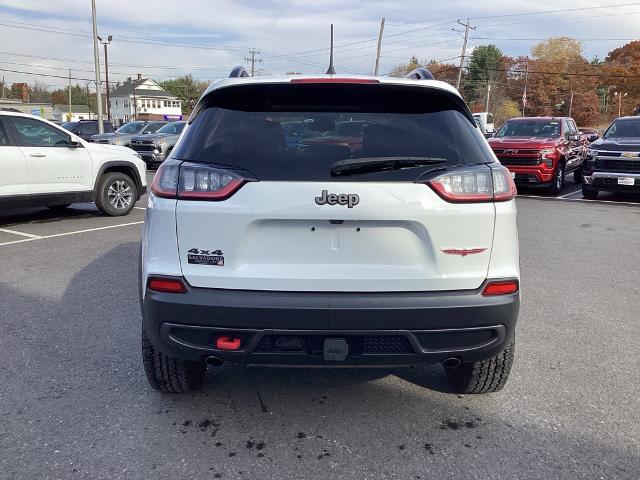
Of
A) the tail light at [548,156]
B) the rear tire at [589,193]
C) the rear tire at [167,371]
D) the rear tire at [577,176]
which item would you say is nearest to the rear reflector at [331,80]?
the rear tire at [167,371]

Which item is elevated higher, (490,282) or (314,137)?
(314,137)

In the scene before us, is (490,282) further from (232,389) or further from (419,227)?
(232,389)

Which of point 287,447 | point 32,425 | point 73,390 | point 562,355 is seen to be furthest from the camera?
point 562,355

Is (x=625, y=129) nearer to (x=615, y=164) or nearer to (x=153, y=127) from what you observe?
(x=615, y=164)

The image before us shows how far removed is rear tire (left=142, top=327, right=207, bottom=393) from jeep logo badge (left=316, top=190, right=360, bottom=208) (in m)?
1.22

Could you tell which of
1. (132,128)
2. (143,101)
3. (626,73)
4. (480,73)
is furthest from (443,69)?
(132,128)

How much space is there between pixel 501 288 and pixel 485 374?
29.6 inches

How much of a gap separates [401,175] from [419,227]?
25 centimetres

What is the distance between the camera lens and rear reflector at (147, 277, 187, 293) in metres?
2.60

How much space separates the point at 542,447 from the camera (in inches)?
112

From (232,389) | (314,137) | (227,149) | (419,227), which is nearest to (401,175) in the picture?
(419,227)

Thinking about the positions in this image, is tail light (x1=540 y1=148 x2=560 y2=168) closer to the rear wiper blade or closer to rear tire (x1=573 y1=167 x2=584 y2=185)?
rear tire (x1=573 y1=167 x2=584 y2=185)

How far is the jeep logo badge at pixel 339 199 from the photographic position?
2.53 meters

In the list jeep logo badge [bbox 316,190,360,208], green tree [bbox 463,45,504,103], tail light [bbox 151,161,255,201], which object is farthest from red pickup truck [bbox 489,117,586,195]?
green tree [bbox 463,45,504,103]
